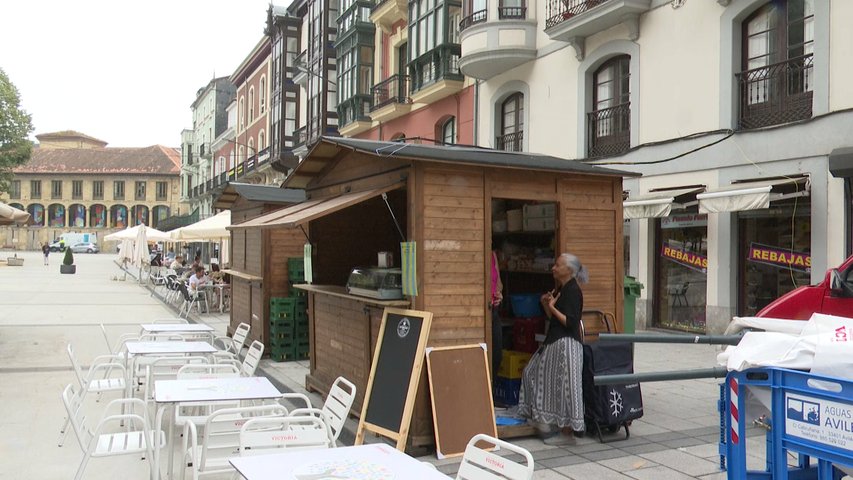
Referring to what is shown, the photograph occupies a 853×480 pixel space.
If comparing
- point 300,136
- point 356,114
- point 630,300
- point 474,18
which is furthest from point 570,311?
point 300,136

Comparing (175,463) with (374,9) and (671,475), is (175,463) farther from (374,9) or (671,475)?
(374,9)

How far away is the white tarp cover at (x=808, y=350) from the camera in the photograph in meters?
3.21

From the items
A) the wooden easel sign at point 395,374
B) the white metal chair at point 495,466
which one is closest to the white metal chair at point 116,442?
the wooden easel sign at point 395,374

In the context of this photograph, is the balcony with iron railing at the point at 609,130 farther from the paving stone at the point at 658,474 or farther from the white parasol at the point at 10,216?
the white parasol at the point at 10,216

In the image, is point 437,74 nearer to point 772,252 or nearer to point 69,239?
point 772,252

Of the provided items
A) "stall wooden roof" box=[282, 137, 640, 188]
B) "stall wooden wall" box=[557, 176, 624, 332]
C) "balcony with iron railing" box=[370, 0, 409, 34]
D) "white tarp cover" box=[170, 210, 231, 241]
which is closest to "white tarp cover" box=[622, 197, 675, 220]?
"stall wooden roof" box=[282, 137, 640, 188]

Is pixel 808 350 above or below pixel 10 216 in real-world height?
below

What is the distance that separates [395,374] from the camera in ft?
20.7

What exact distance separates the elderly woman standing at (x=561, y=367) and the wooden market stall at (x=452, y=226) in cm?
60

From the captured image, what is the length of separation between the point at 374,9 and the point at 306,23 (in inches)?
410

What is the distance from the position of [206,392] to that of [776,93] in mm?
11102

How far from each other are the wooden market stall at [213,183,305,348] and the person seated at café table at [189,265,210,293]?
18.3 feet

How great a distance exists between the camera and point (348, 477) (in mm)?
3338

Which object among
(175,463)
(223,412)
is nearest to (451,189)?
(223,412)
